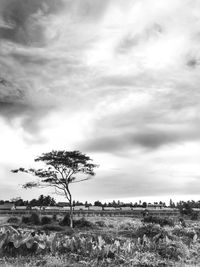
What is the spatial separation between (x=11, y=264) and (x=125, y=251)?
325 centimetres

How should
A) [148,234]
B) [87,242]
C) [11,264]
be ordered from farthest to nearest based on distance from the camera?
[148,234], [87,242], [11,264]

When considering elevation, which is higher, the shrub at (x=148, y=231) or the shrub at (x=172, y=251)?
the shrub at (x=148, y=231)

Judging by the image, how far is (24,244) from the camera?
9773 mm

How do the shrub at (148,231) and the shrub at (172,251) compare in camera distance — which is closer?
the shrub at (172,251)

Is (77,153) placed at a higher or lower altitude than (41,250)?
higher

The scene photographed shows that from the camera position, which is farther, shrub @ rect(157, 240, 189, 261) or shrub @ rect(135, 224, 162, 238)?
shrub @ rect(135, 224, 162, 238)

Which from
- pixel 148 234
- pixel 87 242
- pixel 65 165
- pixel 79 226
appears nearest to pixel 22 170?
pixel 65 165

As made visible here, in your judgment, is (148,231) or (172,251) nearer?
(172,251)

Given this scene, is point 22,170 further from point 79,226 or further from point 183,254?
point 183,254

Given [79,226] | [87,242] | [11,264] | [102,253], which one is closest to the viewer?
[11,264]

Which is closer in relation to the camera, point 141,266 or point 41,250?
point 141,266

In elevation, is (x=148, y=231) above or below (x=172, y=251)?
above

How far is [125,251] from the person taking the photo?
395 inches

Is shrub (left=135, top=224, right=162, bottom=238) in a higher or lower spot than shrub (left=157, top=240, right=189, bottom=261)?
higher
